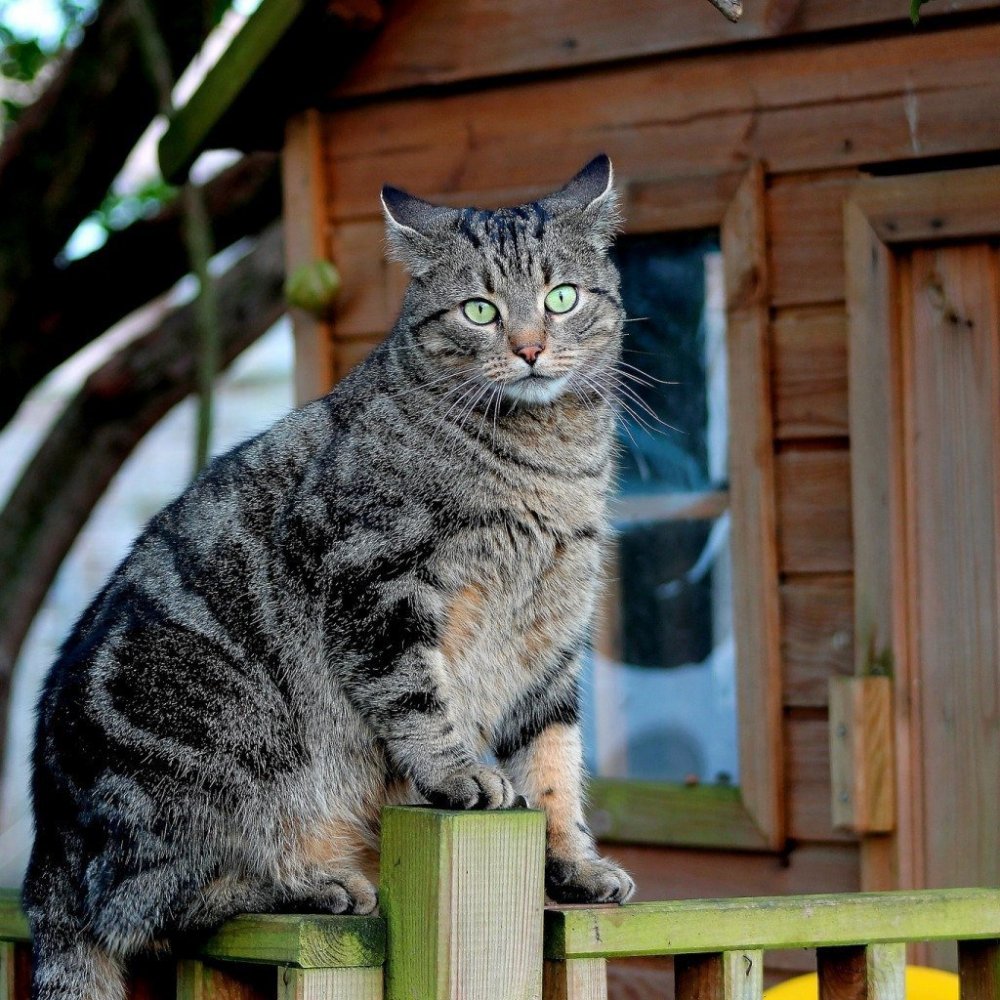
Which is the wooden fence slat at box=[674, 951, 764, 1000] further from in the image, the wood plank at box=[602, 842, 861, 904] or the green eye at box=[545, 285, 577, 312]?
the wood plank at box=[602, 842, 861, 904]

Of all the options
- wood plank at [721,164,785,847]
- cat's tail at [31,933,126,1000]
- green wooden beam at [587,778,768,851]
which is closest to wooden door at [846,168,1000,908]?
wood plank at [721,164,785,847]

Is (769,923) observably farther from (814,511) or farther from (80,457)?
(80,457)

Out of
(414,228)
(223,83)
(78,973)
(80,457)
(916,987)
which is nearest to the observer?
(78,973)

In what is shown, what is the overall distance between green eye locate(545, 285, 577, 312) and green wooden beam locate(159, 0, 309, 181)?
1.63 metres

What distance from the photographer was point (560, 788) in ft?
8.43

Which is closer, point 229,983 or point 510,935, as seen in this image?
point 510,935

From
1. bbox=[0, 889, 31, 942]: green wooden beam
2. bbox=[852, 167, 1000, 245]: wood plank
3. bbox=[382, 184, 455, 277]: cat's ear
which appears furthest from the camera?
bbox=[852, 167, 1000, 245]: wood plank

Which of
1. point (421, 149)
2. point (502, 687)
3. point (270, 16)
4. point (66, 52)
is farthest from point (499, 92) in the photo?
point (66, 52)

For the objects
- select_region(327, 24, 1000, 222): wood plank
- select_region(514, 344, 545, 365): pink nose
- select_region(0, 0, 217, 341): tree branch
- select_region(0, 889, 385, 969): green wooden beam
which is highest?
select_region(0, 0, 217, 341): tree branch

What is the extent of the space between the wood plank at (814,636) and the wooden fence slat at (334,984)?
1939 millimetres

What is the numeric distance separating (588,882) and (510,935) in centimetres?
49

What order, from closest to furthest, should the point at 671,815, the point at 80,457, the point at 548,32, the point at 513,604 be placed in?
the point at 513,604 → the point at 671,815 → the point at 548,32 → the point at 80,457

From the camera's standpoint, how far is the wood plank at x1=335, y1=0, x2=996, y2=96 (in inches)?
143

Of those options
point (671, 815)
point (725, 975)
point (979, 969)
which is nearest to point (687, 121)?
point (671, 815)
